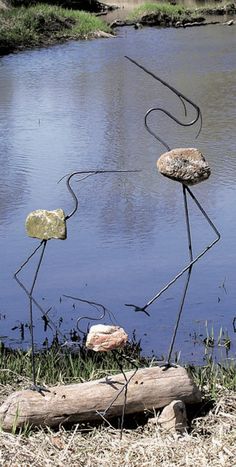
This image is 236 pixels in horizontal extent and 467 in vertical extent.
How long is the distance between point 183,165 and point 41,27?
14.8 meters

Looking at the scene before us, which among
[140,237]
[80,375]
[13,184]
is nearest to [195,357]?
[80,375]

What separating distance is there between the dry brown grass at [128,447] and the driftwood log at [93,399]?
0.04 meters

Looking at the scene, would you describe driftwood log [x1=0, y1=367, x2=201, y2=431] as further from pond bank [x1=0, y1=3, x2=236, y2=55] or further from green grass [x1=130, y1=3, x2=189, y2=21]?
green grass [x1=130, y1=3, x2=189, y2=21]

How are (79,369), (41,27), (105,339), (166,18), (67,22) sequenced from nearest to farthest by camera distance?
(105,339) → (79,369) → (41,27) → (67,22) → (166,18)

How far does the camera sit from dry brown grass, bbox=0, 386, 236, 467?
2.96 metres

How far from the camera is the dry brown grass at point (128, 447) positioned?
296 centimetres

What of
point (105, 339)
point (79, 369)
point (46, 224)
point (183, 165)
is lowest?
point (79, 369)

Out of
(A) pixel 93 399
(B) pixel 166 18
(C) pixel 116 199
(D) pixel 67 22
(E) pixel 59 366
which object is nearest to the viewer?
(A) pixel 93 399

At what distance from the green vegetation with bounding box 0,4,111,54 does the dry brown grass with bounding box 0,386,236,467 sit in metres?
12.1

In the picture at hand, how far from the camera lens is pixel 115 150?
24.9 ft

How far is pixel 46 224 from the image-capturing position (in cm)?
324

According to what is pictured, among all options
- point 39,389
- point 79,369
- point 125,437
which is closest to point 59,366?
point 79,369

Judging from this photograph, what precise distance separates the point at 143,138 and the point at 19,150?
0.98 m

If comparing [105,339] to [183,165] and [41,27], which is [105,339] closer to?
[183,165]
